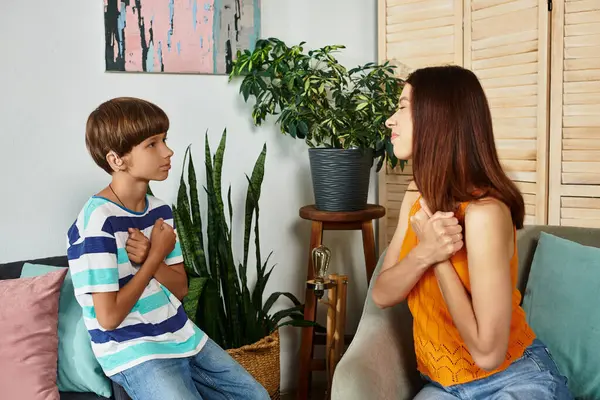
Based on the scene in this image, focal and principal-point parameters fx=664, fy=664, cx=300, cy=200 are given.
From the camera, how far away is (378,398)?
1.62 m

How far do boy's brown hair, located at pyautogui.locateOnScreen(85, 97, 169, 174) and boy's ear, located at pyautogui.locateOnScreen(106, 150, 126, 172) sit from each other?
0.01 metres

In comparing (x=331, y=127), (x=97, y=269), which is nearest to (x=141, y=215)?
(x=97, y=269)

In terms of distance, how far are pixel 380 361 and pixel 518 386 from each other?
35 cm

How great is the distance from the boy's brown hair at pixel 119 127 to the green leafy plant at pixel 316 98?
3.06 feet

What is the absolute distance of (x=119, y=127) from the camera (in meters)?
1.82

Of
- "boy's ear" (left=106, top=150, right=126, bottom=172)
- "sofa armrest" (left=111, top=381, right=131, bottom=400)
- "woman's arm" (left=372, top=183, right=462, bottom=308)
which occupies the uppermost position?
"boy's ear" (left=106, top=150, right=126, bottom=172)

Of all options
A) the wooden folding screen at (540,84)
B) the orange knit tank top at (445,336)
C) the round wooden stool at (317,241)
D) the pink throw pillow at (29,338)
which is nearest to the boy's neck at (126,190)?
the pink throw pillow at (29,338)

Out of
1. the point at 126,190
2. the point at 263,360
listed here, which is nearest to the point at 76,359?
the point at 126,190

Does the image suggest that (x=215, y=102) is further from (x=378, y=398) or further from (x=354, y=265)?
(x=378, y=398)

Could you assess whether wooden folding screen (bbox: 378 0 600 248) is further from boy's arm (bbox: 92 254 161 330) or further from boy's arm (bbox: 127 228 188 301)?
boy's arm (bbox: 92 254 161 330)

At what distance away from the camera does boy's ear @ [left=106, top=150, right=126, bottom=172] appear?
72.1 inches

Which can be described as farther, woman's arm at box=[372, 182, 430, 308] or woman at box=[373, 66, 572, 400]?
woman's arm at box=[372, 182, 430, 308]

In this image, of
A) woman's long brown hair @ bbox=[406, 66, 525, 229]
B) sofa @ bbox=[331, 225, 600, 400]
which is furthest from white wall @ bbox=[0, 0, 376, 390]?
woman's long brown hair @ bbox=[406, 66, 525, 229]

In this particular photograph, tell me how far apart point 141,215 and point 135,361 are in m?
0.41
